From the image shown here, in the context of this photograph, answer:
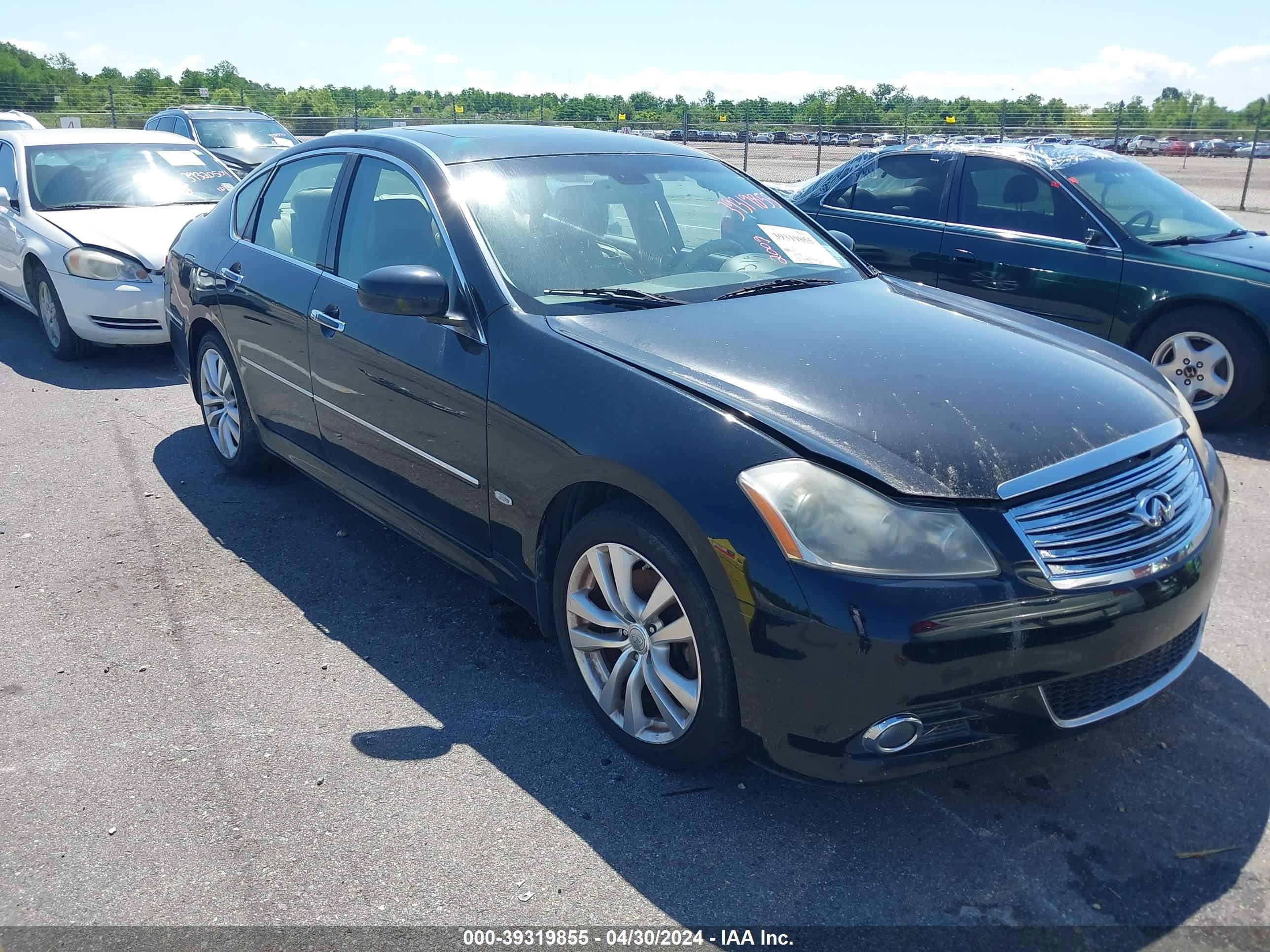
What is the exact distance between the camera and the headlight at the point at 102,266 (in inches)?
293

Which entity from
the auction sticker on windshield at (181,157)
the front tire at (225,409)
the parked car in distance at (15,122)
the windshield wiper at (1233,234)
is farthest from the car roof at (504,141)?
the parked car in distance at (15,122)

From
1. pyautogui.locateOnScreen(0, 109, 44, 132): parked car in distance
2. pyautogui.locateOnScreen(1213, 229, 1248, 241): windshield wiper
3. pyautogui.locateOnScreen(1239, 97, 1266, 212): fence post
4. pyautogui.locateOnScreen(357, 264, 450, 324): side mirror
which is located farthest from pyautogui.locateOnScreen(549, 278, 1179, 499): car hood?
pyautogui.locateOnScreen(1239, 97, 1266, 212): fence post

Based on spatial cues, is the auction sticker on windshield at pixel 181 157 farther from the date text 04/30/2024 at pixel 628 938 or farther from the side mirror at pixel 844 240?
the date text 04/30/2024 at pixel 628 938

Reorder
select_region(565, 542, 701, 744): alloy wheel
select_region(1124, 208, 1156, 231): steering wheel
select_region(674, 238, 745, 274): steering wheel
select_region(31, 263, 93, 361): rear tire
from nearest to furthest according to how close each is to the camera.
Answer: select_region(565, 542, 701, 744): alloy wheel < select_region(674, 238, 745, 274): steering wheel < select_region(1124, 208, 1156, 231): steering wheel < select_region(31, 263, 93, 361): rear tire

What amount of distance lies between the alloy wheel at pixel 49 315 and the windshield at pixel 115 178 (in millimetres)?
707

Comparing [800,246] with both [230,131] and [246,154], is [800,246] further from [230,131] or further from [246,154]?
[230,131]

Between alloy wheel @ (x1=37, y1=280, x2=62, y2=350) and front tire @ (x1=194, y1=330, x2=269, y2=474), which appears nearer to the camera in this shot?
front tire @ (x1=194, y1=330, x2=269, y2=474)

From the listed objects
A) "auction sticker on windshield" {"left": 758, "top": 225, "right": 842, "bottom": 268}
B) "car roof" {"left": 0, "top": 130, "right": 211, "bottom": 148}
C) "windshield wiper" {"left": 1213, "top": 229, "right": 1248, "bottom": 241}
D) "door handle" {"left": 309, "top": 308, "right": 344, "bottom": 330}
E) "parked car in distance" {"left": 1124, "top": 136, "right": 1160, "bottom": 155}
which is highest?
"parked car in distance" {"left": 1124, "top": 136, "right": 1160, "bottom": 155}

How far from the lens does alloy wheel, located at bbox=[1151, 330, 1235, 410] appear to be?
6109 millimetres

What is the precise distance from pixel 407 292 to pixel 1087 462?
2.09m

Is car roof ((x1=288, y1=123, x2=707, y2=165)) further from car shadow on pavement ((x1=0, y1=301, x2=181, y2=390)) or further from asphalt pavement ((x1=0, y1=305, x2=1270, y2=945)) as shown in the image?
car shadow on pavement ((x1=0, y1=301, x2=181, y2=390))

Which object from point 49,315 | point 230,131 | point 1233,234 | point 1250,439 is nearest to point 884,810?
point 1250,439

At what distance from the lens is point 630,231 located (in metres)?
3.80

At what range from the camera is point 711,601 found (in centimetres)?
263
